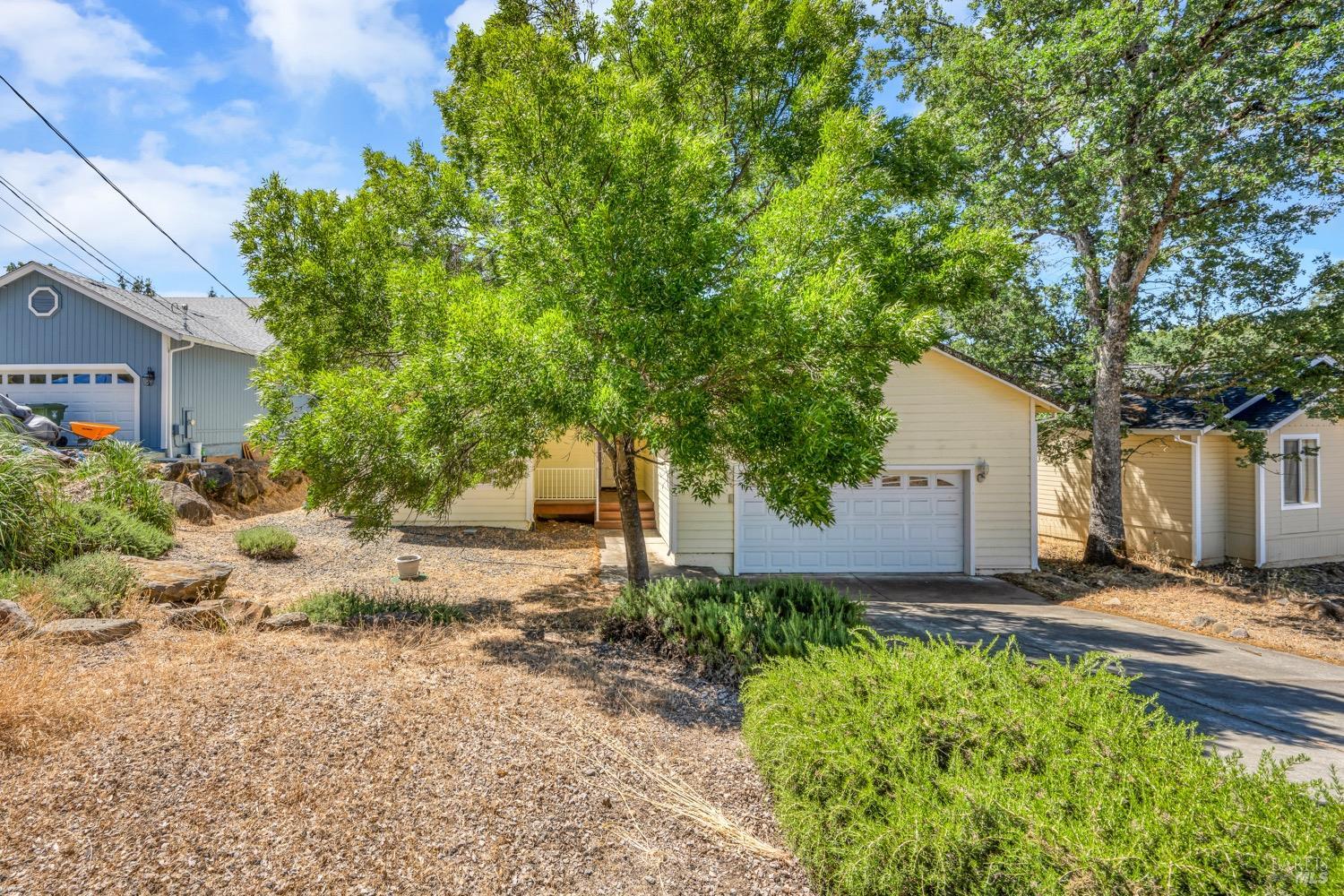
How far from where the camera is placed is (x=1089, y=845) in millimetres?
2117

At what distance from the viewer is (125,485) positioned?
30.5 ft

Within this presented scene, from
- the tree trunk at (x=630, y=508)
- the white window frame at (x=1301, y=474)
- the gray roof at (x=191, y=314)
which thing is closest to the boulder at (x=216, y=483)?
the gray roof at (x=191, y=314)

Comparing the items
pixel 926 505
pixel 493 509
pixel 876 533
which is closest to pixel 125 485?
pixel 493 509

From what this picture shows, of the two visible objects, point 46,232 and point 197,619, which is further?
point 46,232

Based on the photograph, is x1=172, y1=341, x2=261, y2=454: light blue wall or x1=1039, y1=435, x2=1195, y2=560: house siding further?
x1=172, y1=341, x2=261, y2=454: light blue wall

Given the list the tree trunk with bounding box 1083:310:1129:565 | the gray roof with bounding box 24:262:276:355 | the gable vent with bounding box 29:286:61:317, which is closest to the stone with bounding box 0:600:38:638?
the gray roof with bounding box 24:262:276:355

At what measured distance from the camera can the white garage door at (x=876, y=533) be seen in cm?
1090

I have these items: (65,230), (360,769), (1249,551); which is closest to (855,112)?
(360,769)

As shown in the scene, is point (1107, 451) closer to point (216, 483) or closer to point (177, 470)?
point (216, 483)

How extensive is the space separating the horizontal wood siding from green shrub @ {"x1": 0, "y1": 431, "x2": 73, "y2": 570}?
6529mm

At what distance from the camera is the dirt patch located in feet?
27.1

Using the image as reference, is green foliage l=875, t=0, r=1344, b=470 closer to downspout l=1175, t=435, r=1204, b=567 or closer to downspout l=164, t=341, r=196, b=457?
downspout l=1175, t=435, r=1204, b=567

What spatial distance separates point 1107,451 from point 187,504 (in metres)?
17.5

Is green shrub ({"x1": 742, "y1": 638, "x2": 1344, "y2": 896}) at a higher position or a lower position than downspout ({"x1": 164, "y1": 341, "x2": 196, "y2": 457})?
lower
